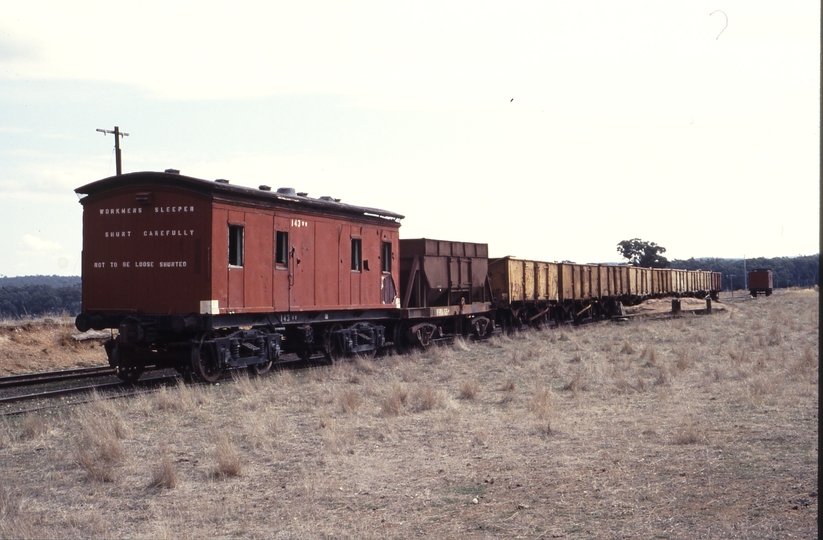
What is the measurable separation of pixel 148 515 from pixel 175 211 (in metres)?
8.88

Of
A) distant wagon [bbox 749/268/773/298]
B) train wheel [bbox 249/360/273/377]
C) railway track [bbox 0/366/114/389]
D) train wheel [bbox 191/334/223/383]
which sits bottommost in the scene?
railway track [bbox 0/366/114/389]

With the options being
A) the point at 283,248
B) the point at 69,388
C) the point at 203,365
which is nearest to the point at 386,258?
the point at 283,248

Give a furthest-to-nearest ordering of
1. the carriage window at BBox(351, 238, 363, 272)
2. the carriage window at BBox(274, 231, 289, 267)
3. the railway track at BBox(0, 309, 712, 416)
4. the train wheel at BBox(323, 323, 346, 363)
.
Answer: the carriage window at BBox(351, 238, 363, 272)
the train wheel at BBox(323, 323, 346, 363)
the carriage window at BBox(274, 231, 289, 267)
the railway track at BBox(0, 309, 712, 416)

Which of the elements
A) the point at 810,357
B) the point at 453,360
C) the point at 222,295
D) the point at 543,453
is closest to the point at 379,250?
the point at 453,360

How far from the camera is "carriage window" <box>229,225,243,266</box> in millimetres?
14656

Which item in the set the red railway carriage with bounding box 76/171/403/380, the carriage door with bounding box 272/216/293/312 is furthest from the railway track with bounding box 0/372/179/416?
the carriage door with bounding box 272/216/293/312

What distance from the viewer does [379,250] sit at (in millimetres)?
19766

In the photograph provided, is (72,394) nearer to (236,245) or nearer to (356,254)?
(236,245)

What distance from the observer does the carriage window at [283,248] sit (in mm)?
15986

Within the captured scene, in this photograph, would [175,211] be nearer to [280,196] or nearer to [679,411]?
[280,196]

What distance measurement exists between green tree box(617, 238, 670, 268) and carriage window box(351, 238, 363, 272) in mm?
83850

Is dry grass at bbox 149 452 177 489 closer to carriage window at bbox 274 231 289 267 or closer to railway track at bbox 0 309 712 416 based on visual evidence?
railway track at bbox 0 309 712 416

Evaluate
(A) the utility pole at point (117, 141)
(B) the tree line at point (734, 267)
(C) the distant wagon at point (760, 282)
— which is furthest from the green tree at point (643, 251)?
(A) the utility pole at point (117, 141)

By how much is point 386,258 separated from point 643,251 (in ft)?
280
